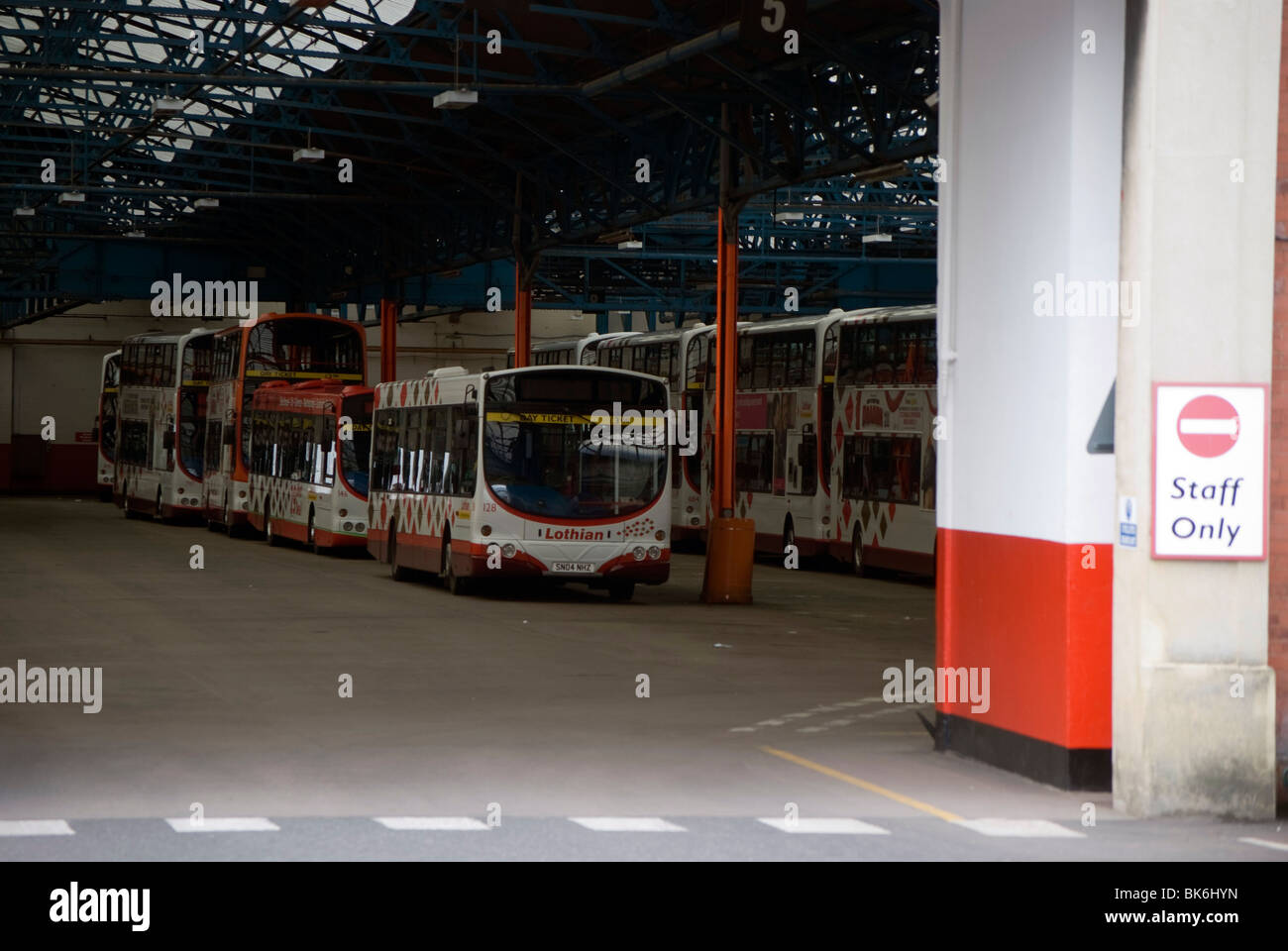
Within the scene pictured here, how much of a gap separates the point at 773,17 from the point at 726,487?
22.5 ft

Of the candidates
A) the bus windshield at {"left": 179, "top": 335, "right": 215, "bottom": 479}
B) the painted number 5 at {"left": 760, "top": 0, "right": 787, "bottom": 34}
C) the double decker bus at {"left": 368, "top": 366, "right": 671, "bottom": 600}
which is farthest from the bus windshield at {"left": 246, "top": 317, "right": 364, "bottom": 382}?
the painted number 5 at {"left": 760, "top": 0, "right": 787, "bottom": 34}

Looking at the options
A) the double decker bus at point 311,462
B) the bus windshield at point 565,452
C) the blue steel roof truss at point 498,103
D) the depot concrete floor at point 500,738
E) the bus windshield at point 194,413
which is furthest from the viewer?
the bus windshield at point 194,413

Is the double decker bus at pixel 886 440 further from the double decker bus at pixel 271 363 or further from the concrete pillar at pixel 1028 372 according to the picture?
the concrete pillar at pixel 1028 372

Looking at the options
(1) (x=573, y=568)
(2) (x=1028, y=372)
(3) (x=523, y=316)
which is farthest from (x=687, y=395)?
(2) (x=1028, y=372)

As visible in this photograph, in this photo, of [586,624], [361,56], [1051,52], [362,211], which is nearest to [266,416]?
[362,211]

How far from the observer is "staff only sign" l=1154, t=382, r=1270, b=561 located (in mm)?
10453

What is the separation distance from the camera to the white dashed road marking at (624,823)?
32.8 feet

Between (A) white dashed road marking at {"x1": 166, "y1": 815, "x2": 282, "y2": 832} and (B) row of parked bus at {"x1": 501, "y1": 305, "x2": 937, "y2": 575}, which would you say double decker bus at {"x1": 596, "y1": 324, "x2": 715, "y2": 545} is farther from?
(A) white dashed road marking at {"x1": 166, "y1": 815, "x2": 282, "y2": 832}

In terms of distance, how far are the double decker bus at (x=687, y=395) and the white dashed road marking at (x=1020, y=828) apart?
101 feet

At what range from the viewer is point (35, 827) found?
389 inches

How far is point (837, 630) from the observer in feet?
74.0

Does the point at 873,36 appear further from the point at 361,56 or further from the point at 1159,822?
the point at 1159,822

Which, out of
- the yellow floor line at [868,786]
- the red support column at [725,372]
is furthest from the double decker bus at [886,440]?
the yellow floor line at [868,786]

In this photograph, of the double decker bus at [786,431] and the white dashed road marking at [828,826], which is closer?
the white dashed road marking at [828,826]
